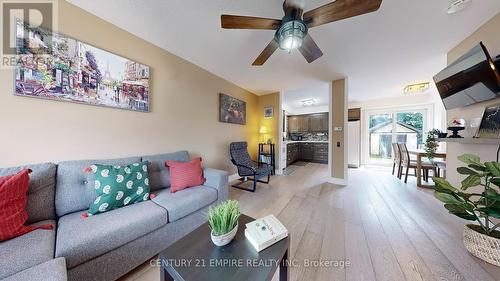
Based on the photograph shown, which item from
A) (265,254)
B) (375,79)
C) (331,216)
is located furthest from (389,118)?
(265,254)

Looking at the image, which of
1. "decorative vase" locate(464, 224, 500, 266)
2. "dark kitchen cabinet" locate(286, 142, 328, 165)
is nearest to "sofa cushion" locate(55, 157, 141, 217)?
"decorative vase" locate(464, 224, 500, 266)

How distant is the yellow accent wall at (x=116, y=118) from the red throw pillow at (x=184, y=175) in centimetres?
53

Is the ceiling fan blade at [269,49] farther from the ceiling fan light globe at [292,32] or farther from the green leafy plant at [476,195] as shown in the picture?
the green leafy plant at [476,195]

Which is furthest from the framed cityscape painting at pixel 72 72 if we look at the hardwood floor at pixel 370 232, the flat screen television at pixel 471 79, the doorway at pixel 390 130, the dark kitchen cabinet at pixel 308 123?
the doorway at pixel 390 130

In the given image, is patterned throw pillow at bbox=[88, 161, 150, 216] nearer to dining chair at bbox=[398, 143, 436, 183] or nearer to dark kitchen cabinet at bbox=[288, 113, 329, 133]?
dining chair at bbox=[398, 143, 436, 183]

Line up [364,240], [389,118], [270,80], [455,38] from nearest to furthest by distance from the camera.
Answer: [364,240], [455,38], [270,80], [389,118]

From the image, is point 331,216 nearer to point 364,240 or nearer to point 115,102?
point 364,240

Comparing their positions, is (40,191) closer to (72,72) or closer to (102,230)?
(102,230)

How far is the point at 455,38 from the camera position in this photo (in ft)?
6.87

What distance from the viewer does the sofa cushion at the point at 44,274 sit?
0.69m

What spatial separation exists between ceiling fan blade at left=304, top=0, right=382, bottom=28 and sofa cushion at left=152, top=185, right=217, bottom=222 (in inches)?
80.0

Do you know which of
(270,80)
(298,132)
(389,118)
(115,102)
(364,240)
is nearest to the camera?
(364,240)

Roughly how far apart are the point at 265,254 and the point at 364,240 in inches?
55.1

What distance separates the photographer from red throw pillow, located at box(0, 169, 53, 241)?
0.95 meters
